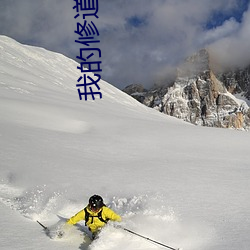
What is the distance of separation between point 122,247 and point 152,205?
64.2 inches

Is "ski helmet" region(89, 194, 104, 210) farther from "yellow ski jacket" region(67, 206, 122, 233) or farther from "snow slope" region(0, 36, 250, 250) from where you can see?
"snow slope" region(0, 36, 250, 250)

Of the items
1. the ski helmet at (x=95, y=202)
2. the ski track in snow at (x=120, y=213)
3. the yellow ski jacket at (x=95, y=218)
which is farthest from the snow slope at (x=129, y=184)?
the ski helmet at (x=95, y=202)

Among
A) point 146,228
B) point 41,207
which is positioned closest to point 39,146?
point 41,207

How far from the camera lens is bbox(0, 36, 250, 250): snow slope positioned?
5.55 m

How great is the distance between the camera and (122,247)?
17.5ft

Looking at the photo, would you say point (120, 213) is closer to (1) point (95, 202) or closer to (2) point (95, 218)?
(2) point (95, 218)

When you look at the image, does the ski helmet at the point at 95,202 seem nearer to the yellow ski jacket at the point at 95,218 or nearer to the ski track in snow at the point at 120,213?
the yellow ski jacket at the point at 95,218

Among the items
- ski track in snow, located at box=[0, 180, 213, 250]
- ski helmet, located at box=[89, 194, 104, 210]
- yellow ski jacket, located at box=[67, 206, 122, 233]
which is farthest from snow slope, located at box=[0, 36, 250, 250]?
ski helmet, located at box=[89, 194, 104, 210]

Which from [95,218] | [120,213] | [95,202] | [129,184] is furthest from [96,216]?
→ [129,184]

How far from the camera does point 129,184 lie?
827 centimetres

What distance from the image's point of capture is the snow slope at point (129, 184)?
555 centimetres

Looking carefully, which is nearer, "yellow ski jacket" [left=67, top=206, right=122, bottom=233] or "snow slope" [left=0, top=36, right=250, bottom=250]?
"snow slope" [left=0, top=36, right=250, bottom=250]

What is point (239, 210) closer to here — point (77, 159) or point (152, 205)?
point (152, 205)

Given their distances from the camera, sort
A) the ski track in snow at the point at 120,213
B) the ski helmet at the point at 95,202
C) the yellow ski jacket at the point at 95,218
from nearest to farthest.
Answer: the ski track in snow at the point at 120,213 → the ski helmet at the point at 95,202 → the yellow ski jacket at the point at 95,218
